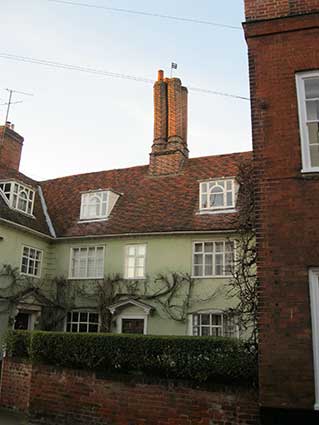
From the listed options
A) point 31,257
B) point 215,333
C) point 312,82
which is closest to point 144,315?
point 215,333

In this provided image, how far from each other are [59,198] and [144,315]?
8.58m

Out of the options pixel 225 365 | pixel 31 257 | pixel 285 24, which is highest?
pixel 285 24

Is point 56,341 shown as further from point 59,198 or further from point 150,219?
point 59,198

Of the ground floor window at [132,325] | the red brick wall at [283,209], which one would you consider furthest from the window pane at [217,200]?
the red brick wall at [283,209]

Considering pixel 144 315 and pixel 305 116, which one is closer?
pixel 305 116

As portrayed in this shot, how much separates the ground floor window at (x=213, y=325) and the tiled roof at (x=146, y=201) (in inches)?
129

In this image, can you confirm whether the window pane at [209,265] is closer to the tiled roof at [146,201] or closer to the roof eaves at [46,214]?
the tiled roof at [146,201]

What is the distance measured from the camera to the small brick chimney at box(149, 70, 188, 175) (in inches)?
862

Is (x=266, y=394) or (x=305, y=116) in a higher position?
(x=305, y=116)

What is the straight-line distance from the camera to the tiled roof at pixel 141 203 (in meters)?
18.4

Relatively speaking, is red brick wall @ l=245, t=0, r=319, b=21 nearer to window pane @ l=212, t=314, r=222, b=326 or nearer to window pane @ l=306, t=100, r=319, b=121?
window pane @ l=306, t=100, r=319, b=121

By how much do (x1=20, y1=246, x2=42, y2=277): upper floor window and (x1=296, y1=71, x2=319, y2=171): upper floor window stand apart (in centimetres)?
1371

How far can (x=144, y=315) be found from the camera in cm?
1783

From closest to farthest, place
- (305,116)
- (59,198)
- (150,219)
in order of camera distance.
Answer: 1. (305,116)
2. (150,219)
3. (59,198)
